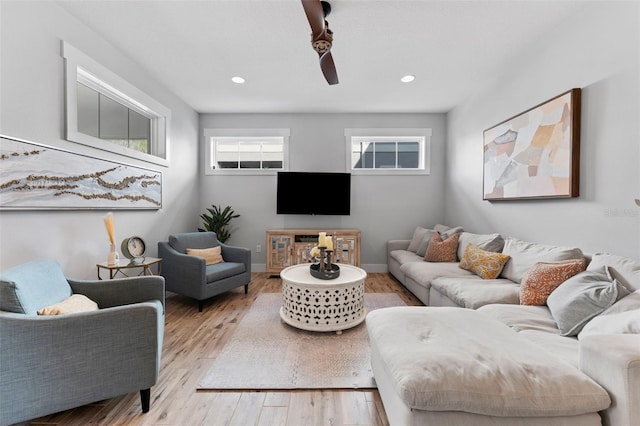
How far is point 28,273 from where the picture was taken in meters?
1.54

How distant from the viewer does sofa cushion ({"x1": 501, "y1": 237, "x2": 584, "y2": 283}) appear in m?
2.05

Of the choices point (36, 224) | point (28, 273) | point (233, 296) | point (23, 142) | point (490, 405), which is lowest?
point (233, 296)

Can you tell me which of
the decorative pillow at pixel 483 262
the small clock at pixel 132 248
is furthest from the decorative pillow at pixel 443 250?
the small clock at pixel 132 248

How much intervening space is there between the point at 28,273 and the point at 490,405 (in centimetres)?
243

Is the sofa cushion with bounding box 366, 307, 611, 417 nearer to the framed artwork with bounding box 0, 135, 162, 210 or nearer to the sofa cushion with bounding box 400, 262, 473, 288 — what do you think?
the sofa cushion with bounding box 400, 262, 473, 288

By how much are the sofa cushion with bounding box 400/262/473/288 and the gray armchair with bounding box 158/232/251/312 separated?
80.6 inches

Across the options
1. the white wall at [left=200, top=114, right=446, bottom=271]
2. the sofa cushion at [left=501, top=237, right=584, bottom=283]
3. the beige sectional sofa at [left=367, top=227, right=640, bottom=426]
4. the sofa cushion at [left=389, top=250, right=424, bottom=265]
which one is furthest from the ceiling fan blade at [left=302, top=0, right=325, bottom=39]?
the sofa cushion at [left=389, top=250, right=424, bottom=265]

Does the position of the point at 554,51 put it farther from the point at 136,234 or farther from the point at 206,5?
the point at 136,234

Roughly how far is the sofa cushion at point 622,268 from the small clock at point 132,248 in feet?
12.1

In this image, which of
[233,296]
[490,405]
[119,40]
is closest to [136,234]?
[233,296]

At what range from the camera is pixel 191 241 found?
134 inches

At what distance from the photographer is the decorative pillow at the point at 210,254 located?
→ 3275 mm

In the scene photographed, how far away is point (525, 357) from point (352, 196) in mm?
3544

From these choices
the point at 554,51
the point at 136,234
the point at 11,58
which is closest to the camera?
the point at 11,58
